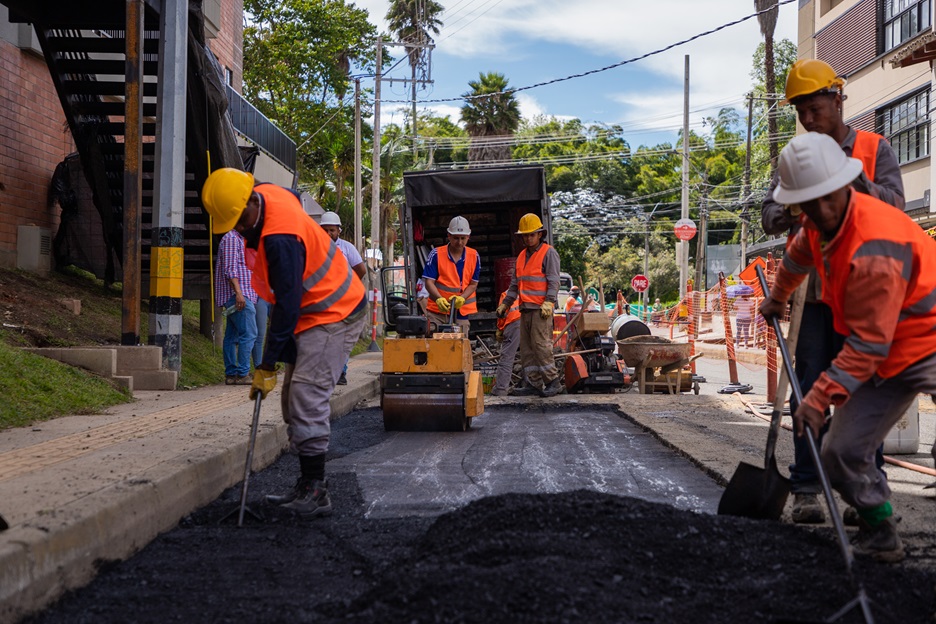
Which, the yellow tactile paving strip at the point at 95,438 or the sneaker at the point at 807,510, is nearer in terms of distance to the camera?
the sneaker at the point at 807,510

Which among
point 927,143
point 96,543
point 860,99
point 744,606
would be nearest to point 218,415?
point 96,543

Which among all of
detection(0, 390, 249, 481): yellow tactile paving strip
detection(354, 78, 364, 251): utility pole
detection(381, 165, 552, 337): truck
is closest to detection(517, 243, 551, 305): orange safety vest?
detection(381, 165, 552, 337): truck

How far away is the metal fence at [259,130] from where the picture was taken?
18766 mm

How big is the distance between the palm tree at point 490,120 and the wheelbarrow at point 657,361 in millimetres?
40034

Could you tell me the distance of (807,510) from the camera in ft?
Result: 15.3

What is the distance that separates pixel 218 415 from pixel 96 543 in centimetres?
399

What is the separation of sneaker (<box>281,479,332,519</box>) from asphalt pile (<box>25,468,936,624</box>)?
34 centimetres

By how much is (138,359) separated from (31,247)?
316 centimetres

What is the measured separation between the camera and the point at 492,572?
11.2 feet

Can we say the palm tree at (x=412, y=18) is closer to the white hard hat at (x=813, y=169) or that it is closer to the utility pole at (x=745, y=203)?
the utility pole at (x=745, y=203)

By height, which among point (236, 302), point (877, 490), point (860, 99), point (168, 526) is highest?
point (860, 99)

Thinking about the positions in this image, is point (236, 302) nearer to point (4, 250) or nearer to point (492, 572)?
point (4, 250)

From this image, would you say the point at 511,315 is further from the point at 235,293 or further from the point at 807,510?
the point at 807,510

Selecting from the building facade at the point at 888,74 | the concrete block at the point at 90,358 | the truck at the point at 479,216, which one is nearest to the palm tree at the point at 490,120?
the building facade at the point at 888,74
